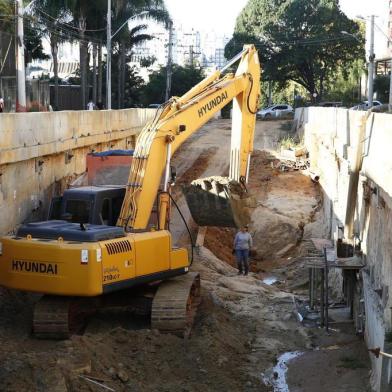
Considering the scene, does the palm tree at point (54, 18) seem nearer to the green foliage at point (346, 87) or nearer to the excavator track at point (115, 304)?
the green foliage at point (346, 87)

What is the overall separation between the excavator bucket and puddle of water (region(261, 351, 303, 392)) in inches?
159

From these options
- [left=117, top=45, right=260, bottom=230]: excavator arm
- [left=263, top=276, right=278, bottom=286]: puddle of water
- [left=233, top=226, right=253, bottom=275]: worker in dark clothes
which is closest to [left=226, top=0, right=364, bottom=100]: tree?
[left=263, top=276, right=278, bottom=286]: puddle of water

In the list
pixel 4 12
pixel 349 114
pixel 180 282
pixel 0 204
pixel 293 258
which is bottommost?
pixel 293 258

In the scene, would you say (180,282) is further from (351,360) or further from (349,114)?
(349,114)

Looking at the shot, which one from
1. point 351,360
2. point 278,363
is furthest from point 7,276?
point 351,360

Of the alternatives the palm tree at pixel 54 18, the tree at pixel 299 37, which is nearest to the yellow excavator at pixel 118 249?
the palm tree at pixel 54 18

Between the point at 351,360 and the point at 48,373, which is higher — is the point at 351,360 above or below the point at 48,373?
below

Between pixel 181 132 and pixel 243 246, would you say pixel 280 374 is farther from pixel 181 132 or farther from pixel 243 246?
pixel 243 246

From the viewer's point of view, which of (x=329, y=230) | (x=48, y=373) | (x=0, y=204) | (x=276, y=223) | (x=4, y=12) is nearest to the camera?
(x=48, y=373)

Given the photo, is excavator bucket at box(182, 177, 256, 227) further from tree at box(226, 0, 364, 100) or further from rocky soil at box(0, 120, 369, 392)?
tree at box(226, 0, 364, 100)

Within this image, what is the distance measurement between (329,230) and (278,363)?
9344 mm

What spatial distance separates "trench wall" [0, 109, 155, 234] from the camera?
15.8m

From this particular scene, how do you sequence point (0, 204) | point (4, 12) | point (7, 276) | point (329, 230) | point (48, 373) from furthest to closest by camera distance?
point (4, 12) < point (329, 230) < point (0, 204) < point (7, 276) < point (48, 373)

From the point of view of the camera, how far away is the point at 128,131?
3141 cm
